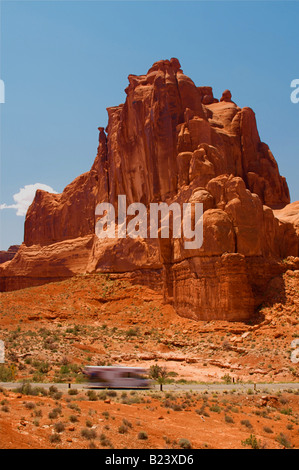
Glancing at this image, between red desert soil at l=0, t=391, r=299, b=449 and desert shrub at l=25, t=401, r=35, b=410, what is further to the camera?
desert shrub at l=25, t=401, r=35, b=410

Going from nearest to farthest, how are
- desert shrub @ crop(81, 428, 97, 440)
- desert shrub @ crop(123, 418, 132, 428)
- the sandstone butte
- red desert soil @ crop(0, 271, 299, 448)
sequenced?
desert shrub @ crop(81, 428, 97, 440) → red desert soil @ crop(0, 271, 299, 448) → desert shrub @ crop(123, 418, 132, 428) → the sandstone butte

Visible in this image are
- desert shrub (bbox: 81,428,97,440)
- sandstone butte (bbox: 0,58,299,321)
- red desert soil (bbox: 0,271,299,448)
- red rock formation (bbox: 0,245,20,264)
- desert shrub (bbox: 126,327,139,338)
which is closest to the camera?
desert shrub (bbox: 81,428,97,440)

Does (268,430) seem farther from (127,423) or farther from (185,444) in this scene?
(127,423)

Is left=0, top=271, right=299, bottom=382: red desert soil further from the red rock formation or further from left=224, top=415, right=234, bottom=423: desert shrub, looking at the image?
the red rock formation

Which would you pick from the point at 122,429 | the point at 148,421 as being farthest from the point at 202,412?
the point at 122,429

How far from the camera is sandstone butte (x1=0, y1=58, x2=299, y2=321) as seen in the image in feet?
122

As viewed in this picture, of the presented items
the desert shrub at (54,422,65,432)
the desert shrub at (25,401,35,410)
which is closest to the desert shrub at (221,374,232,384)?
the desert shrub at (25,401,35,410)

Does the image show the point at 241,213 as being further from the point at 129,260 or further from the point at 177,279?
the point at 129,260

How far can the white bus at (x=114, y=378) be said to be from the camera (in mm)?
21594

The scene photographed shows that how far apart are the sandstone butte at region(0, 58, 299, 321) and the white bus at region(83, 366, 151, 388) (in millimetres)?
14656

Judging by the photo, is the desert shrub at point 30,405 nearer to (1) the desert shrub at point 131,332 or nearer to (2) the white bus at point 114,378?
(2) the white bus at point 114,378

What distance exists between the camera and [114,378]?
21.7m

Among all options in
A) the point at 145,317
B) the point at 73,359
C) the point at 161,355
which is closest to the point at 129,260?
the point at 145,317

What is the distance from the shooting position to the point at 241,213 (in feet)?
124
